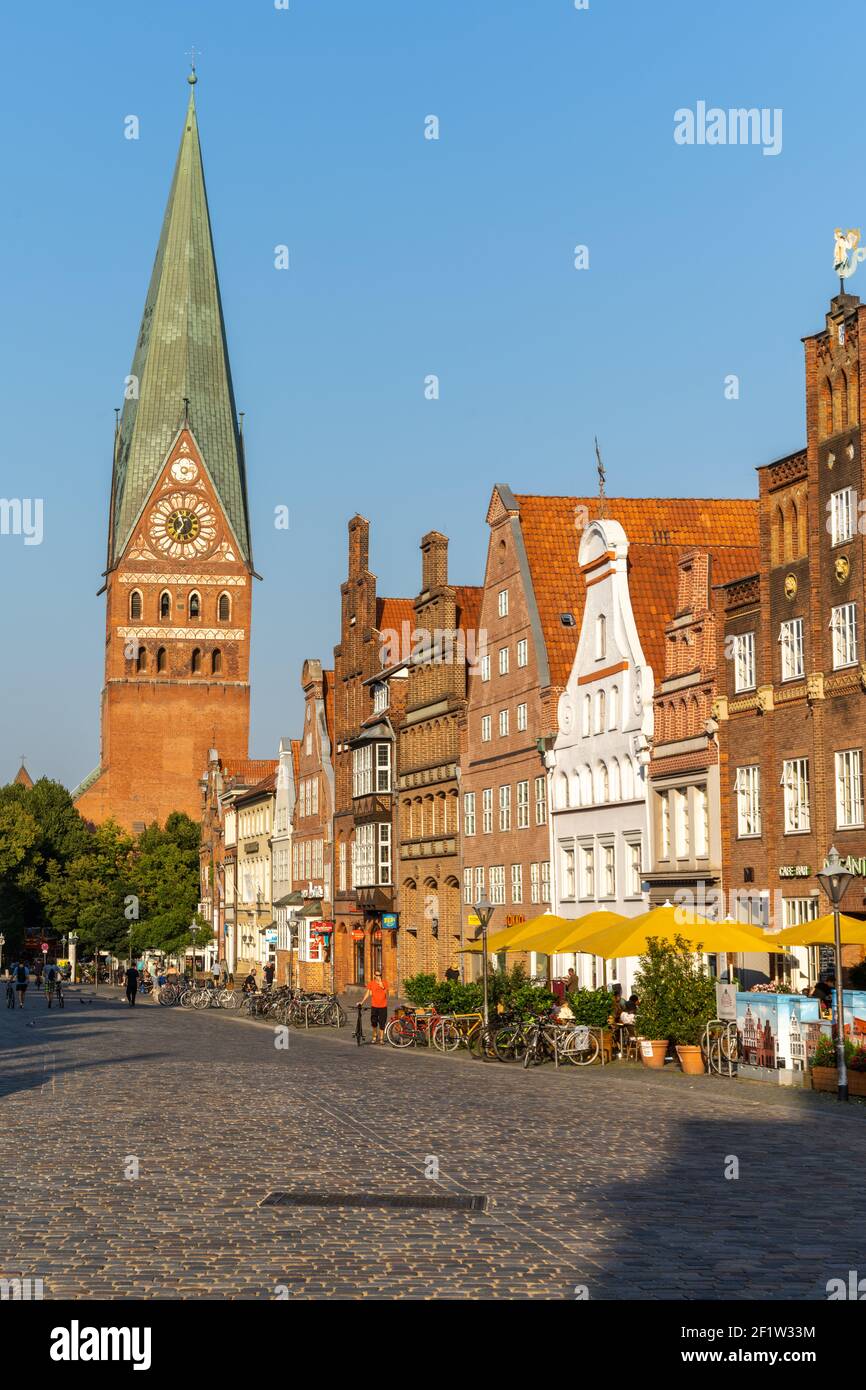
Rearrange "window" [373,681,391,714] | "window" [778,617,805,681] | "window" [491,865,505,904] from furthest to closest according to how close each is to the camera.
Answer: "window" [373,681,391,714], "window" [491,865,505,904], "window" [778,617,805,681]

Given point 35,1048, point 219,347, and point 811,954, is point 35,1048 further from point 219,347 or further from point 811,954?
point 219,347

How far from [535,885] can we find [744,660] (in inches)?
683

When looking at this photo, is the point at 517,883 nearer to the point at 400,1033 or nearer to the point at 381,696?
the point at 400,1033

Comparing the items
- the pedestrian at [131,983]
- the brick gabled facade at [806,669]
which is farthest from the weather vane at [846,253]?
the pedestrian at [131,983]

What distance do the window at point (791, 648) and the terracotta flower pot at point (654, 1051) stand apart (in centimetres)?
888

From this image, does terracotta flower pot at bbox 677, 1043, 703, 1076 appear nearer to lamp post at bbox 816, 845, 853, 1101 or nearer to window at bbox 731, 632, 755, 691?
lamp post at bbox 816, 845, 853, 1101

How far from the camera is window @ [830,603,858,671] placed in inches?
1487

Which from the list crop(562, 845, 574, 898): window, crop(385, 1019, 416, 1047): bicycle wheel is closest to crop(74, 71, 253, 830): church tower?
crop(562, 845, 574, 898): window

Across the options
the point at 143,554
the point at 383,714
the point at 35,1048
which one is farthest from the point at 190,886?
the point at 35,1048

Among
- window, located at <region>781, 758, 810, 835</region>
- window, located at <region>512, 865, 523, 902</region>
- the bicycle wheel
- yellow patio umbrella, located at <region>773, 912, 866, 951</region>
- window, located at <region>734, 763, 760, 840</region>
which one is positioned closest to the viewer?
yellow patio umbrella, located at <region>773, 912, 866, 951</region>

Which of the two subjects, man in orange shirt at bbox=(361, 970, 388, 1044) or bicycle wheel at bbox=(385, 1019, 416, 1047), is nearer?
bicycle wheel at bbox=(385, 1019, 416, 1047)

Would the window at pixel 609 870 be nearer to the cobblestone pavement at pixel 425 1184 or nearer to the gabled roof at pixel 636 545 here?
the gabled roof at pixel 636 545

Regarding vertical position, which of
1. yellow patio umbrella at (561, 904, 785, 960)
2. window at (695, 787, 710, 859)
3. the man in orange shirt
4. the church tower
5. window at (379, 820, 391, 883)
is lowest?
the man in orange shirt

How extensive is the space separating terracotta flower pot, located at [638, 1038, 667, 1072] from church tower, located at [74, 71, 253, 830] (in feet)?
337
